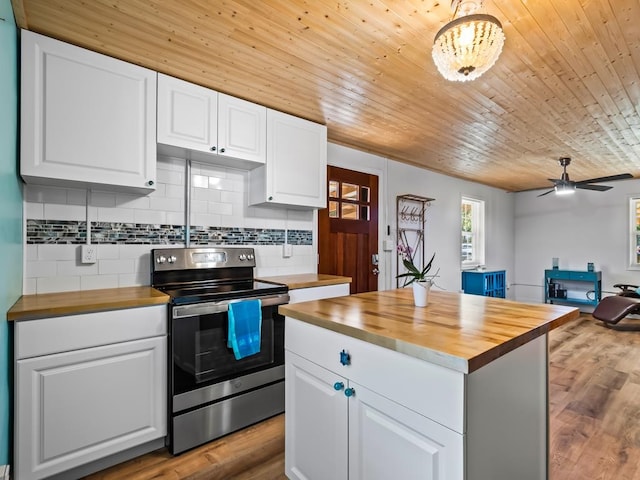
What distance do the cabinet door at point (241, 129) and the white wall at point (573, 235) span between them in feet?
20.1

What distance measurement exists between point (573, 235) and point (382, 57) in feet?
19.7

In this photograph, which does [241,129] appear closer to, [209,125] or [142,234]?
[209,125]

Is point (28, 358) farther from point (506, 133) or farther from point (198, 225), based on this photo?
point (506, 133)

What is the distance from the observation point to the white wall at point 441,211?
4055 mm

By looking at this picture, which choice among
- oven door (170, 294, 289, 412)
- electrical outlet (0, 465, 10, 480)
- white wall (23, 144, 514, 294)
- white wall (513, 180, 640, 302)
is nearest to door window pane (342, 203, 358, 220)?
white wall (23, 144, 514, 294)

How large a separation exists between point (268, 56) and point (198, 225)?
1.31 m

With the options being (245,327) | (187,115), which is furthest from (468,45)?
(245,327)

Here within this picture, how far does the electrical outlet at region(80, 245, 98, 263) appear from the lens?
6.85 feet

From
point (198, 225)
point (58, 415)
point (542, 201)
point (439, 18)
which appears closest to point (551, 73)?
point (439, 18)

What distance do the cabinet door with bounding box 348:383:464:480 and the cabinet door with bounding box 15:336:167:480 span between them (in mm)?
1229

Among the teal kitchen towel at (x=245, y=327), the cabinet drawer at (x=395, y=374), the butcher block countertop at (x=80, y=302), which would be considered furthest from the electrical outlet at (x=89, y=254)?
the cabinet drawer at (x=395, y=374)

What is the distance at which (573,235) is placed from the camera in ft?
20.0

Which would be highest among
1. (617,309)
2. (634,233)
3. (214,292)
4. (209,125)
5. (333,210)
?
(209,125)

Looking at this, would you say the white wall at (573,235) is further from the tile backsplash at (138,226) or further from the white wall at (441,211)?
the tile backsplash at (138,226)
